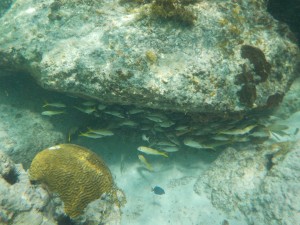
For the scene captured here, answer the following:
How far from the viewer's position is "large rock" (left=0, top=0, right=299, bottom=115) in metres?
4.59

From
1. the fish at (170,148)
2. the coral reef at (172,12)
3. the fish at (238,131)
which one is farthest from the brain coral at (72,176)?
the coral reef at (172,12)

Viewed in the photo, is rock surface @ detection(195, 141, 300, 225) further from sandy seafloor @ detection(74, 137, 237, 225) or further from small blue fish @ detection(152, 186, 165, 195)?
small blue fish @ detection(152, 186, 165, 195)

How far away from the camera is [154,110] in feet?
16.7

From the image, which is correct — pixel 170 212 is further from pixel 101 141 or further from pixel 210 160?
pixel 101 141

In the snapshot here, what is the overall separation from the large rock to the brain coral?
1.15 m

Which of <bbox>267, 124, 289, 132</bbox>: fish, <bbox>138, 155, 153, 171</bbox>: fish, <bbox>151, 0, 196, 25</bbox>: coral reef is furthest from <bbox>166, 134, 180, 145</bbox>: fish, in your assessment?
<bbox>151, 0, 196, 25</bbox>: coral reef

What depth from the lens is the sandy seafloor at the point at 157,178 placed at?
5.52 meters

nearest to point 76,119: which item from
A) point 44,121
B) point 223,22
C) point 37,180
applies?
point 44,121

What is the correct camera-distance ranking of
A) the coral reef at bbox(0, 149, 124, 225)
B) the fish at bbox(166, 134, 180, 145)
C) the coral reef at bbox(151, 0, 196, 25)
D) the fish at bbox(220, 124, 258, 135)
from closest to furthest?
the coral reef at bbox(0, 149, 124, 225)
the coral reef at bbox(151, 0, 196, 25)
the fish at bbox(220, 124, 258, 135)
the fish at bbox(166, 134, 180, 145)

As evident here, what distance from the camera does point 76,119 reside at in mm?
6492

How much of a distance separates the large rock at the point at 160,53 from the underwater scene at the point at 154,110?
22 millimetres

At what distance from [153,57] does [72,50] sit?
4.75 feet

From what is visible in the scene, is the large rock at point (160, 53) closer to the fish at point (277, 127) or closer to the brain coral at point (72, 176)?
the fish at point (277, 127)

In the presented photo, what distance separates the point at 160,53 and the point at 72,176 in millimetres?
2552
